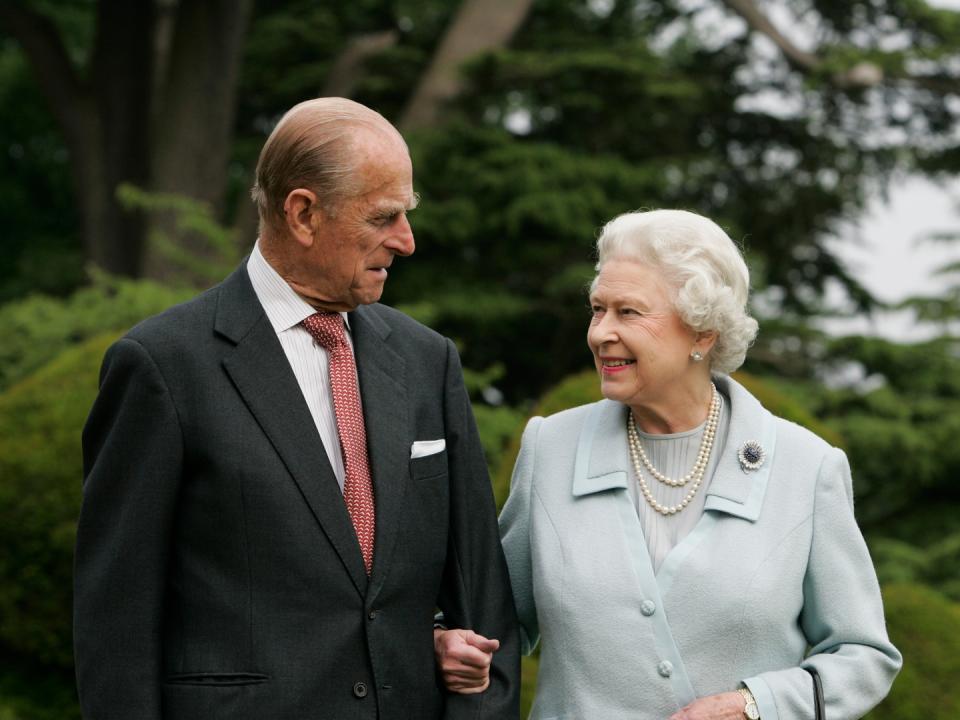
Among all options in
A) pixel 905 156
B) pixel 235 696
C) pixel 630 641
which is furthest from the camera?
pixel 905 156

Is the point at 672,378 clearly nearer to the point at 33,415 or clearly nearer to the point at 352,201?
the point at 352,201

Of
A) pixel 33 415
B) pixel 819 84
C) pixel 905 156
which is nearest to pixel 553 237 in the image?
pixel 819 84

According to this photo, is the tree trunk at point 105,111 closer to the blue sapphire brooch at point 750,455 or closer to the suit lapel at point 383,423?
the suit lapel at point 383,423

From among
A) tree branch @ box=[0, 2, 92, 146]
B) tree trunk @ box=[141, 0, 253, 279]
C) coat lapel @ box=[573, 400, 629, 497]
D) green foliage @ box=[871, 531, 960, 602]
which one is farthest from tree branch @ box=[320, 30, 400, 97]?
coat lapel @ box=[573, 400, 629, 497]

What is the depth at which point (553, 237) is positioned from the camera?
1009 centimetres

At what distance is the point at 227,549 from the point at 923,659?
3864 mm

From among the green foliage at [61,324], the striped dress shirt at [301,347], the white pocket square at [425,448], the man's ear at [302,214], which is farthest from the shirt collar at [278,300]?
the green foliage at [61,324]

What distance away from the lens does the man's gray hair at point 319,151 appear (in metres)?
2.69

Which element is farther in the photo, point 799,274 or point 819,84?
point 799,274

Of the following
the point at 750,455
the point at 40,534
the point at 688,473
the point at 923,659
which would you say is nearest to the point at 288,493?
the point at 688,473

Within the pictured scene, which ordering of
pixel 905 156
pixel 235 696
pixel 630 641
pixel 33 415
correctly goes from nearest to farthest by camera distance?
pixel 235 696
pixel 630 641
pixel 33 415
pixel 905 156

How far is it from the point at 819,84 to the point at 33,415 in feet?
21.5

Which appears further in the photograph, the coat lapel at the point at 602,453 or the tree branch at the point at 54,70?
the tree branch at the point at 54,70

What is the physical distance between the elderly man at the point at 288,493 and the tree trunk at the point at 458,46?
296 inches
